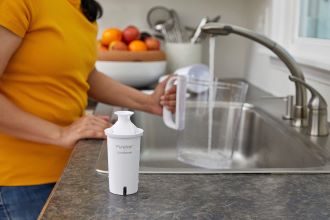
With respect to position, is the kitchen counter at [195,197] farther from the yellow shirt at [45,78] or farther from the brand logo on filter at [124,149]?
the yellow shirt at [45,78]

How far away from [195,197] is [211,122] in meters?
0.63

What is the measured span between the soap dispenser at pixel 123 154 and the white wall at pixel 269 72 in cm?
73

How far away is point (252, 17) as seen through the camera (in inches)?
84.0

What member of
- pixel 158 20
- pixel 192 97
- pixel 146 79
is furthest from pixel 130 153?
pixel 158 20

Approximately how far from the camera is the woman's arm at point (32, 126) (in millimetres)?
932

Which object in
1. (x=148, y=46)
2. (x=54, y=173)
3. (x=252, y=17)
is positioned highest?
(x=252, y=17)

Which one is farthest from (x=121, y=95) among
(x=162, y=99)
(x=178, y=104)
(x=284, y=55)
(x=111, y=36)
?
(x=111, y=36)

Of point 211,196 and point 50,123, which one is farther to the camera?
point 50,123

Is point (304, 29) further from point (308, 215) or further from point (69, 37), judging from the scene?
point (308, 215)

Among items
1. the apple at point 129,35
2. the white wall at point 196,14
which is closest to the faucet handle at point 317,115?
the apple at point 129,35

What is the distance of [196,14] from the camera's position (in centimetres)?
220

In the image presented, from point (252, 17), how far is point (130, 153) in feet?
5.10

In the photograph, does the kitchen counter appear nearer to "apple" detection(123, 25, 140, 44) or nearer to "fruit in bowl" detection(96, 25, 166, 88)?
"fruit in bowl" detection(96, 25, 166, 88)

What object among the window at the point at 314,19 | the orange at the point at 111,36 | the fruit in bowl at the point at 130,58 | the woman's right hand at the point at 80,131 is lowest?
the woman's right hand at the point at 80,131
